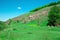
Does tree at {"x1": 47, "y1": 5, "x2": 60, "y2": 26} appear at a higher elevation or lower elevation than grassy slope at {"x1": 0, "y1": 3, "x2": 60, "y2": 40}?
higher

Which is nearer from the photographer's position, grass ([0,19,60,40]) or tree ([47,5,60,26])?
grass ([0,19,60,40])

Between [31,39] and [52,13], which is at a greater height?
[52,13]

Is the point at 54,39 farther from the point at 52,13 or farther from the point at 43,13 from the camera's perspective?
the point at 43,13

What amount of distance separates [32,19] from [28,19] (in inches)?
57.7

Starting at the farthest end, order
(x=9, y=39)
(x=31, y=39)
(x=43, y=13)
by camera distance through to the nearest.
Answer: (x=43, y=13) < (x=31, y=39) < (x=9, y=39)

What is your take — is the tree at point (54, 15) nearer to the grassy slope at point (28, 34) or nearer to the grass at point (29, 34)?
the grassy slope at point (28, 34)

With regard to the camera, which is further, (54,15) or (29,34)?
(54,15)

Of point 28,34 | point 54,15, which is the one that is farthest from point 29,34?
point 54,15

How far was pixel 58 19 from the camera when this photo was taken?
5897cm

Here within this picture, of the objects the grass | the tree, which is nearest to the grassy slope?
the grass

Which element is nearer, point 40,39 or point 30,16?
point 40,39

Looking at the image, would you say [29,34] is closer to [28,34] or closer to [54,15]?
[28,34]

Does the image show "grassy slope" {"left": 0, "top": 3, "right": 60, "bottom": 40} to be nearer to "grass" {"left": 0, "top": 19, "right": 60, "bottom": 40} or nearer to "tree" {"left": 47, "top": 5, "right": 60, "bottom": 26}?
"grass" {"left": 0, "top": 19, "right": 60, "bottom": 40}

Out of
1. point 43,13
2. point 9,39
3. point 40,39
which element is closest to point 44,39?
point 40,39
